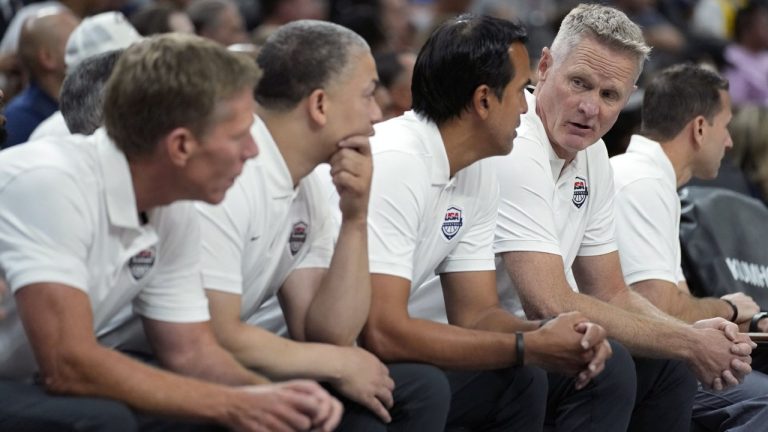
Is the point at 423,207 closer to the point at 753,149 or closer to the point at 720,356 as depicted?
the point at 720,356

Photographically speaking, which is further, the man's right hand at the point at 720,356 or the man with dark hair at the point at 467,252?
the man's right hand at the point at 720,356

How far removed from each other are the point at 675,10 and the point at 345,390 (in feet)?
27.8

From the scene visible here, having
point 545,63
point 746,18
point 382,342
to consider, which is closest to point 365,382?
point 382,342

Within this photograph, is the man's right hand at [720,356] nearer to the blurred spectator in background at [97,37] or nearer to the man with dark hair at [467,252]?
the man with dark hair at [467,252]

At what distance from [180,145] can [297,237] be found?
632 mm

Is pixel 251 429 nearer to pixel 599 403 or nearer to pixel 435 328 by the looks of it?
pixel 435 328

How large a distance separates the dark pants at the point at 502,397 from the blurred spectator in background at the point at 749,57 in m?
6.10

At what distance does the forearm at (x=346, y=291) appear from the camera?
→ 3098 mm

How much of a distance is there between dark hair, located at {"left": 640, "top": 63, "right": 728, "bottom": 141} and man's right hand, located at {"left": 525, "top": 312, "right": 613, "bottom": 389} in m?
1.47

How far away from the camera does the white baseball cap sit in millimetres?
5453

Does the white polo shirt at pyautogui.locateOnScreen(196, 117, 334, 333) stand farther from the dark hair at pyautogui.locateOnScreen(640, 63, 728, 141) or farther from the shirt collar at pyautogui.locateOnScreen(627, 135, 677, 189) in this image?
the dark hair at pyautogui.locateOnScreen(640, 63, 728, 141)

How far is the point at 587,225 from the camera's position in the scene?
4145 millimetres

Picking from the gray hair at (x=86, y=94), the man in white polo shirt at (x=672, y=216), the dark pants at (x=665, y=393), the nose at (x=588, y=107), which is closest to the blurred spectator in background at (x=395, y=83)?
the man in white polo shirt at (x=672, y=216)

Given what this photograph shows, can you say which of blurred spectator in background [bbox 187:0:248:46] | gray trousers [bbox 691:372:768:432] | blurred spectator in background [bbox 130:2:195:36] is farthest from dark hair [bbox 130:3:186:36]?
gray trousers [bbox 691:372:768:432]
